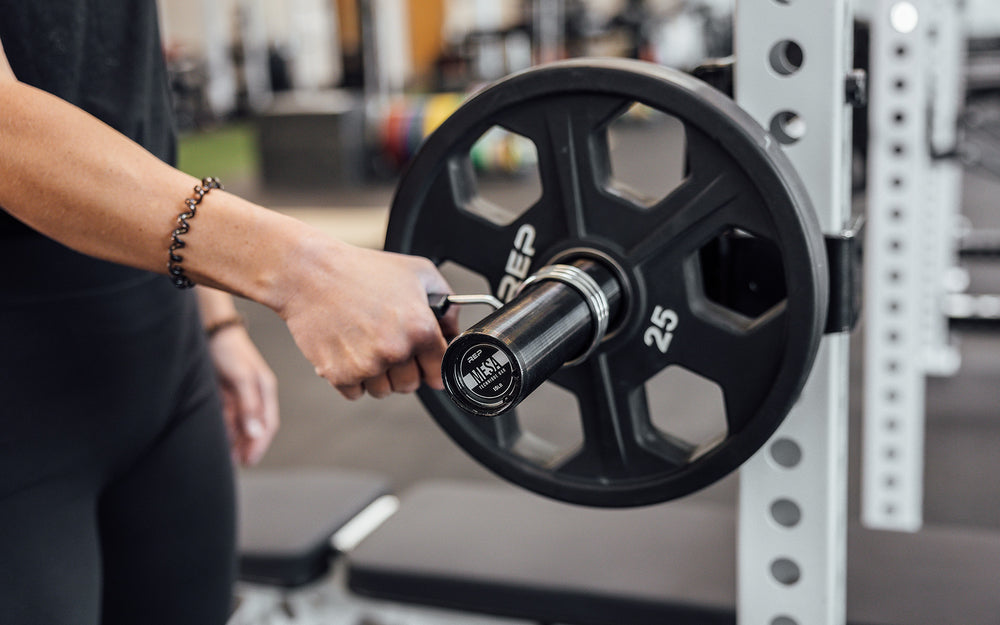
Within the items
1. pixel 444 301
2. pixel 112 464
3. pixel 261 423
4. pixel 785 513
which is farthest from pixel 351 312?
pixel 261 423

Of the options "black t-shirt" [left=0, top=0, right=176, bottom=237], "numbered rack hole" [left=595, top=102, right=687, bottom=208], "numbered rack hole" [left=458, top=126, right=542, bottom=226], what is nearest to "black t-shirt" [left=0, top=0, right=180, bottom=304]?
"black t-shirt" [left=0, top=0, right=176, bottom=237]

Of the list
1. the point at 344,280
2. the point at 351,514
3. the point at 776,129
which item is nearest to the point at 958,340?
the point at 351,514

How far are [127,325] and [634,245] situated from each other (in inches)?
17.6

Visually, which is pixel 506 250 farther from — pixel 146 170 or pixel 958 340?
pixel 958 340

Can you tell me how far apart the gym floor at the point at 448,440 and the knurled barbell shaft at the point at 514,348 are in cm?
193

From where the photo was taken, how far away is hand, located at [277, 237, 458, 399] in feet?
2.07

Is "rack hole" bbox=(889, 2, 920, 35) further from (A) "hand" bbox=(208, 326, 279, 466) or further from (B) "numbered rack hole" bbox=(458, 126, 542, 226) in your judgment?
(B) "numbered rack hole" bbox=(458, 126, 542, 226)

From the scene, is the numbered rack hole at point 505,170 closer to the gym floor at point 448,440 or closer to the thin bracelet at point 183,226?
the gym floor at point 448,440

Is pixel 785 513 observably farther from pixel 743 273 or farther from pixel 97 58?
pixel 97 58

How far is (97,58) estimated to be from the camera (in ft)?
2.59

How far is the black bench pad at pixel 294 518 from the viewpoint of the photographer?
4.06 ft

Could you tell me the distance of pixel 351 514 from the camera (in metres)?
1.40

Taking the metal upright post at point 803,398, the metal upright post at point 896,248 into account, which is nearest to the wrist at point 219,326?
the metal upright post at point 803,398

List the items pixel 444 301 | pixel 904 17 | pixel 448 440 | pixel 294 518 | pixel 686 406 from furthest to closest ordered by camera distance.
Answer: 1. pixel 686 406
2. pixel 448 440
3. pixel 904 17
4. pixel 294 518
5. pixel 444 301
